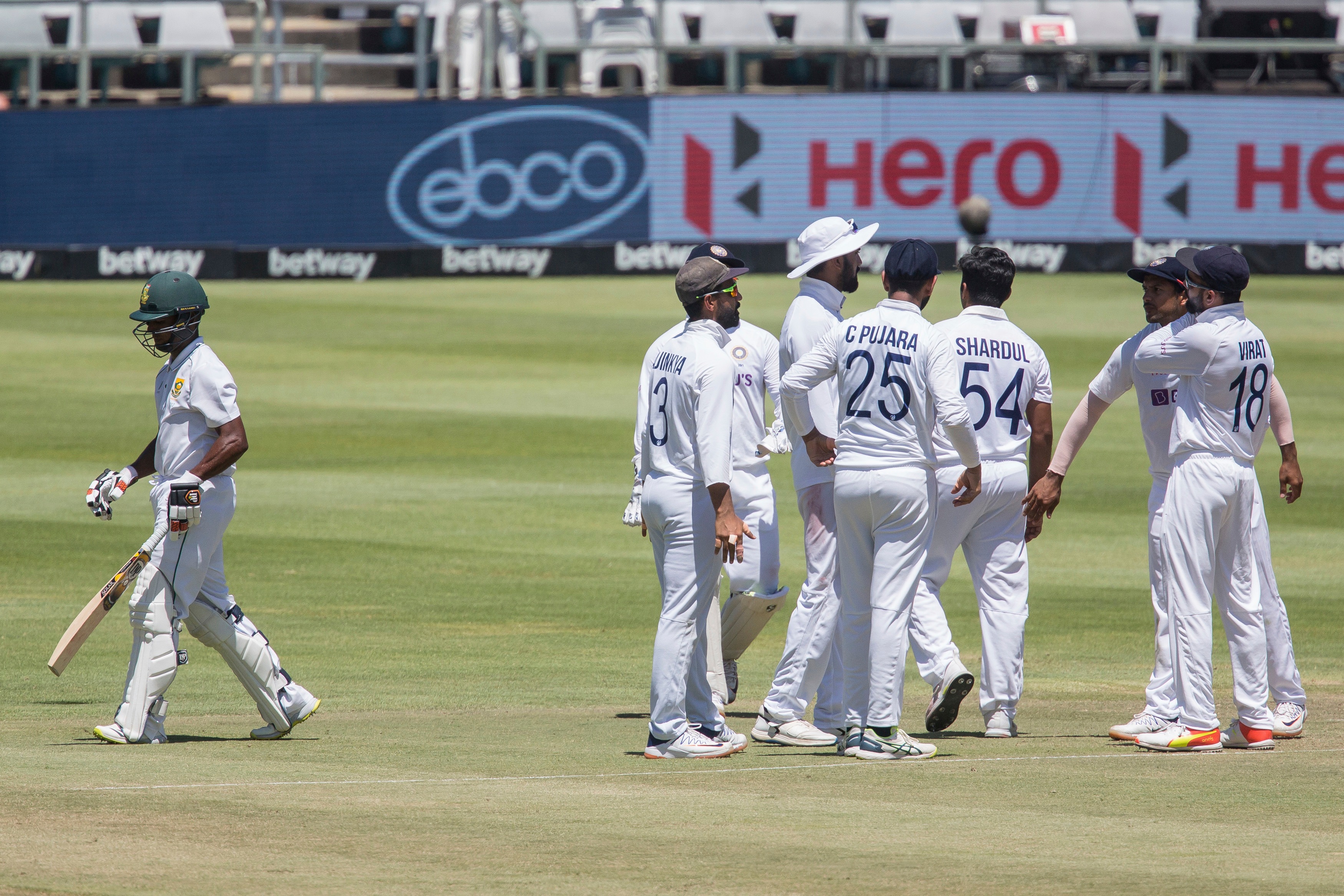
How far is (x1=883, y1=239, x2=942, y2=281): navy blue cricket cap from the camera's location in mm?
7836

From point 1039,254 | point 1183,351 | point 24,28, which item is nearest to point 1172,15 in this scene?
point 1039,254

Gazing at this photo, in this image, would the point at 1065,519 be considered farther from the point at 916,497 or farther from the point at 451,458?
the point at 916,497

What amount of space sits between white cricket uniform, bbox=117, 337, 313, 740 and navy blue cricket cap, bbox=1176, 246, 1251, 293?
4.34 m

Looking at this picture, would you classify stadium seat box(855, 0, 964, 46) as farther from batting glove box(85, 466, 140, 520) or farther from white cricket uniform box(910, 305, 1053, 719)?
batting glove box(85, 466, 140, 520)

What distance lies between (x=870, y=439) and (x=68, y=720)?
14.0 ft

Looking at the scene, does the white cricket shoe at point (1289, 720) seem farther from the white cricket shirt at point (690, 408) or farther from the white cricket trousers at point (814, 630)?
the white cricket shirt at point (690, 408)

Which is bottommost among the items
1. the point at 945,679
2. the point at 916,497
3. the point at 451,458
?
the point at 451,458

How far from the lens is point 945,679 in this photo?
8586 mm

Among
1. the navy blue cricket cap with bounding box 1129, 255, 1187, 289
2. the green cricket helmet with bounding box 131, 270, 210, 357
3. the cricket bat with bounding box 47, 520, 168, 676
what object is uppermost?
the navy blue cricket cap with bounding box 1129, 255, 1187, 289

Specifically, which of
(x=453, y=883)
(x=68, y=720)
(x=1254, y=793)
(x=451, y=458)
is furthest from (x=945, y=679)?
(x=451, y=458)

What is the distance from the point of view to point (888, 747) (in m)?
7.73

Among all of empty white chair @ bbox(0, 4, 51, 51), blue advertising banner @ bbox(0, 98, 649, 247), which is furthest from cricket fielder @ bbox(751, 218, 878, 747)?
empty white chair @ bbox(0, 4, 51, 51)

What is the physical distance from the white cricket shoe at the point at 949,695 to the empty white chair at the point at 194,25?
24.2 metres

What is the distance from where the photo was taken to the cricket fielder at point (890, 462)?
303 inches
